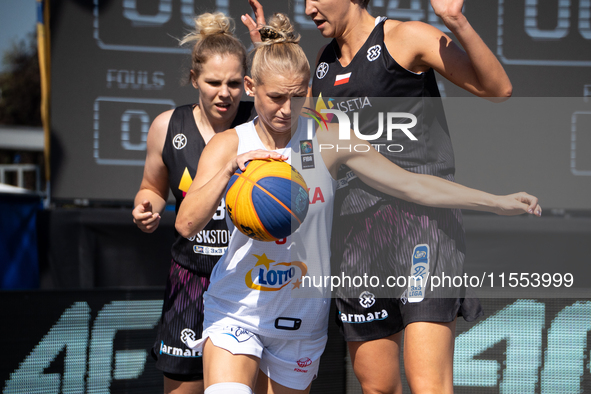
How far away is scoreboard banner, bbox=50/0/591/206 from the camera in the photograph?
4.22m

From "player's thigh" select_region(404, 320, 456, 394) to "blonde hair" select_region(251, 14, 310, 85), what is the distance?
1036 mm

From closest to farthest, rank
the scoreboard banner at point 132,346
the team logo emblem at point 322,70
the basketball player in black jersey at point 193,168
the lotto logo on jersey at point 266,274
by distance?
the lotto logo on jersey at point 266,274, the team logo emblem at point 322,70, the basketball player in black jersey at point 193,168, the scoreboard banner at point 132,346

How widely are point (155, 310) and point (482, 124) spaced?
8.80 feet

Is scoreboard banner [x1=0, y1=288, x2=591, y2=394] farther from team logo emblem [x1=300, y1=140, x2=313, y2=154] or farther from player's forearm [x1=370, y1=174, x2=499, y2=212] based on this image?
team logo emblem [x1=300, y1=140, x2=313, y2=154]

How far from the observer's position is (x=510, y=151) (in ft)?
14.4

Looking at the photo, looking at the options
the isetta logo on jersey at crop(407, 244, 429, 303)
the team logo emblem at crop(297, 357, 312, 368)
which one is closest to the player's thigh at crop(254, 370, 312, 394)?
the team logo emblem at crop(297, 357, 312, 368)

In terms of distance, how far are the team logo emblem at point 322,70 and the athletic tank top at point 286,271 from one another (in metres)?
0.34

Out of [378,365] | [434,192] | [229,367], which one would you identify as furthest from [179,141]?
[378,365]

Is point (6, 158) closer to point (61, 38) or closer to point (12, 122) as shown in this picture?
point (12, 122)

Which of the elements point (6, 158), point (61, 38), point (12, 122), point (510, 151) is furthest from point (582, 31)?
point (6, 158)

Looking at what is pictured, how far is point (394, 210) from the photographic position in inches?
83.4

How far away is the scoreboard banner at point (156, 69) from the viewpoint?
166 inches

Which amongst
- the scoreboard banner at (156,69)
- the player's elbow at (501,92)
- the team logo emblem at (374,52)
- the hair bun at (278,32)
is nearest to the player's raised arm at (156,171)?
the hair bun at (278,32)

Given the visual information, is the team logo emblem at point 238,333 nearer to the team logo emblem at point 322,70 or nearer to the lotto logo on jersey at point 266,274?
the lotto logo on jersey at point 266,274
